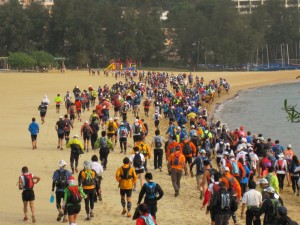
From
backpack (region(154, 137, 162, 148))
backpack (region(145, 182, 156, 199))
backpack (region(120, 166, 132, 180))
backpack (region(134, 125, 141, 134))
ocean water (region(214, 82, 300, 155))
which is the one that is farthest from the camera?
ocean water (region(214, 82, 300, 155))

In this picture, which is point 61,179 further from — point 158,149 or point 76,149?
point 158,149

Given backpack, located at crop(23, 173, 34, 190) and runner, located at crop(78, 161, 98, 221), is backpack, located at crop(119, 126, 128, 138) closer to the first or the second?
runner, located at crop(78, 161, 98, 221)

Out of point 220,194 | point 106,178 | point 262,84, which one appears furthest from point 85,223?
point 262,84

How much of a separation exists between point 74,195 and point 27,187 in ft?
4.73

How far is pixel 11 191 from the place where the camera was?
50.6 feet

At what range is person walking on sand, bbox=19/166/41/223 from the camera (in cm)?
1246

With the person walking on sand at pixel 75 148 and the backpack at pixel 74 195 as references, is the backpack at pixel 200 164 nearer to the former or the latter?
the person walking on sand at pixel 75 148

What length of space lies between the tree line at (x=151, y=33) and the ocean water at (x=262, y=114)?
114 feet

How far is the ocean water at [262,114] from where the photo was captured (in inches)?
1358

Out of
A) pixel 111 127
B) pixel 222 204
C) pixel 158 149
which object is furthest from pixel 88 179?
pixel 111 127

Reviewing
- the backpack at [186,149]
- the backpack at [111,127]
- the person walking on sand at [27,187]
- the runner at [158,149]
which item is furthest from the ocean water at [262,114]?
the person walking on sand at [27,187]

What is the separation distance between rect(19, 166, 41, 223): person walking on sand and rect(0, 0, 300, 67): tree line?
82.5 m

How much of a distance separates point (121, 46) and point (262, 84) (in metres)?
28.8

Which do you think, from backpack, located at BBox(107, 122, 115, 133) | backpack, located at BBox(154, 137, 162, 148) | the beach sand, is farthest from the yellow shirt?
backpack, located at BBox(107, 122, 115, 133)
